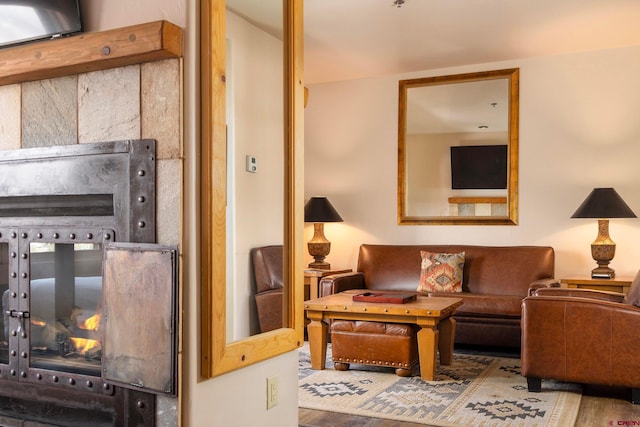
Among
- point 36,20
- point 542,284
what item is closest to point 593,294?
point 542,284

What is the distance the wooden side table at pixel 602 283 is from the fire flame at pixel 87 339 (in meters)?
3.96

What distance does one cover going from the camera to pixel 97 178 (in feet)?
7.08

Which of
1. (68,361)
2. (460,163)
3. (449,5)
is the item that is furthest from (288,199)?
(460,163)

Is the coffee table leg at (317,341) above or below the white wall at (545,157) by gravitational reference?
below

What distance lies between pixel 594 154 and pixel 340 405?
3392 mm

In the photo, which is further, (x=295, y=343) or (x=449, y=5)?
(x=449, y=5)

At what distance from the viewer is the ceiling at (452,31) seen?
4367mm

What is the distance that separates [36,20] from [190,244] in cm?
101

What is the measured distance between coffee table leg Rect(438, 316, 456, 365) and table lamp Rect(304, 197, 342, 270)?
1887mm

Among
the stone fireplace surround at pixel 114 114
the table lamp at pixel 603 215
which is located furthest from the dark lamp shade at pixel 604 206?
the stone fireplace surround at pixel 114 114

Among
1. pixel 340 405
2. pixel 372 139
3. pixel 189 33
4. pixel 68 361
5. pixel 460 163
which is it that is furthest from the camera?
pixel 372 139

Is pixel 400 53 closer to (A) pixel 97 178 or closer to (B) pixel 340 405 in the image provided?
(B) pixel 340 405

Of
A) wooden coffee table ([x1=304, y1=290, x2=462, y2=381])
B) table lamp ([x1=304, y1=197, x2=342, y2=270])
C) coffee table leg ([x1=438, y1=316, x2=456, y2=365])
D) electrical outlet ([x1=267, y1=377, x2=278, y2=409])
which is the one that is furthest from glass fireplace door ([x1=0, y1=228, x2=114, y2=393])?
table lamp ([x1=304, y1=197, x2=342, y2=270])

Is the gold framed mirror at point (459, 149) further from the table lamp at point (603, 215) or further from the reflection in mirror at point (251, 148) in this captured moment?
the reflection in mirror at point (251, 148)
